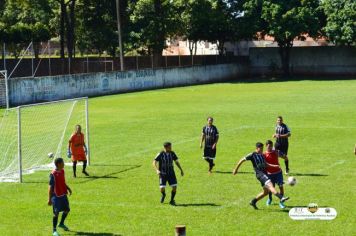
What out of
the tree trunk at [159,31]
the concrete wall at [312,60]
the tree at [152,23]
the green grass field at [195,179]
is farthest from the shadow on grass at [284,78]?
the green grass field at [195,179]

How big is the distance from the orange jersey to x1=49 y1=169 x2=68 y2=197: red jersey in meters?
7.94

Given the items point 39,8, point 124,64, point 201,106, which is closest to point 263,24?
point 124,64

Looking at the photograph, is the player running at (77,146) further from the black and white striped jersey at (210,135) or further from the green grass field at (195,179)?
the black and white striped jersey at (210,135)

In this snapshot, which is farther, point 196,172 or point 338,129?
point 338,129

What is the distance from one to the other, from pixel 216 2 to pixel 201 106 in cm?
3296

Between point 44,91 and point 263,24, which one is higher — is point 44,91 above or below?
below

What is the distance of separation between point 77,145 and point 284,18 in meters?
56.7

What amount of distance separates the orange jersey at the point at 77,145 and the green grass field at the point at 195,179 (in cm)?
87

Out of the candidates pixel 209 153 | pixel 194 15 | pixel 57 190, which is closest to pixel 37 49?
pixel 194 15

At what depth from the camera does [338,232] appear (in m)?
17.1

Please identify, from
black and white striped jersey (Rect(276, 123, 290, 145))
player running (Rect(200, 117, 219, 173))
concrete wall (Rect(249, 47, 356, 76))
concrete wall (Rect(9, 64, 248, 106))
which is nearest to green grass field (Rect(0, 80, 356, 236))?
player running (Rect(200, 117, 219, 173))

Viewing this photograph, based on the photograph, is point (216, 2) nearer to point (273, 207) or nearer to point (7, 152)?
point (7, 152)

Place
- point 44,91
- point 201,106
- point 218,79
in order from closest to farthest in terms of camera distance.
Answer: point 201,106, point 44,91, point 218,79

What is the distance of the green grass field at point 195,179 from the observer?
59.8 feet
